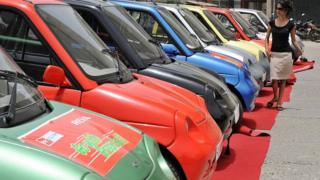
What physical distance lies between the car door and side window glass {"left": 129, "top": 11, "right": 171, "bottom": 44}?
3.15 m

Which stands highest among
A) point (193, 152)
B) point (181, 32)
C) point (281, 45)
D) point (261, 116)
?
point (181, 32)

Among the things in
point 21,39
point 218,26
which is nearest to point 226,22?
point 218,26

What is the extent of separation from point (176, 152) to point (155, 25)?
3771mm

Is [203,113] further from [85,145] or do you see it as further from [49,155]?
[49,155]

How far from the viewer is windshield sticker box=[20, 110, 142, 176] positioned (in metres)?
2.67

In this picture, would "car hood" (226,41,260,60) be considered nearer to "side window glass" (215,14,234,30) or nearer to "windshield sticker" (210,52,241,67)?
"side window glass" (215,14,234,30)

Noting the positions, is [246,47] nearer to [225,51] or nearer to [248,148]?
[225,51]

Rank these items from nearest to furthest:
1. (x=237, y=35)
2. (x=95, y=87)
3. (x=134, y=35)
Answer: (x=95, y=87)
(x=134, y=35)
(x=237, y=35)

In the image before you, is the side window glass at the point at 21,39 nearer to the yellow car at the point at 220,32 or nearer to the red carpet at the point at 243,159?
the red carpet at the point at 243,159

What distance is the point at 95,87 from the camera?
447 centimetres

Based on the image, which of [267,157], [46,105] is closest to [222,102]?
[267,157]

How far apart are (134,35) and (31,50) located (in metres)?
1.91

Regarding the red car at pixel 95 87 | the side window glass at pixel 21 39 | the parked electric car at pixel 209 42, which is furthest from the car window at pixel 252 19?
the side window glass at pixel 21 39

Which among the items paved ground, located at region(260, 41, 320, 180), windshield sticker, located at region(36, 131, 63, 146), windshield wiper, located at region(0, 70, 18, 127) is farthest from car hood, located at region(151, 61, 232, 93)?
windshield sticker, located at region(36, 131, 63, 146)
